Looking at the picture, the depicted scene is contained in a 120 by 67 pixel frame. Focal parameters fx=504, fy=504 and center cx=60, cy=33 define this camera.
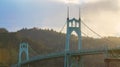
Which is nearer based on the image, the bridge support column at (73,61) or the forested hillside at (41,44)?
the bridge support column at (73,61)

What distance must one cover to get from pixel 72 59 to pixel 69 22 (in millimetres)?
7288

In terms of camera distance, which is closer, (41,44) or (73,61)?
(73,61)

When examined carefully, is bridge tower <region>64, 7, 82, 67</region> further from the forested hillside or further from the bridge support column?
the forested hillside

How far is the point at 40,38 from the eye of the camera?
14438 centimetres

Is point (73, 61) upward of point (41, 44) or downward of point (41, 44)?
downward

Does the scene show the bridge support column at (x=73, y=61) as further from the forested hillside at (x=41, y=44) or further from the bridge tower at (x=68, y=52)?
the forested hillside at (x=41, y=44)

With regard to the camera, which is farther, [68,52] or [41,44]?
[41,44]

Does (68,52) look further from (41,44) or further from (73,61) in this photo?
(41,44)

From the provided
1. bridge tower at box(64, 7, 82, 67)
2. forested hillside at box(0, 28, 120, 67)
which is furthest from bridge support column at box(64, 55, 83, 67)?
forested hillside at box(0, 28, 120, 67)

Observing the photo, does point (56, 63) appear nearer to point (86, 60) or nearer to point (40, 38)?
point (86, 60)

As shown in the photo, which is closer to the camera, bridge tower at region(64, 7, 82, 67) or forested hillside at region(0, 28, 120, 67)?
bridge tower at region(64, 7, 82, 67)

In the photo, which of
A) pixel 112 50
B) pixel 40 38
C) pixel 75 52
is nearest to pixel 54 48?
pixel 40 38

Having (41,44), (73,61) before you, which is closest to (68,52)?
(73,61)

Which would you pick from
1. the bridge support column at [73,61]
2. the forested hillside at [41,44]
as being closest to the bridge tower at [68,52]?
the bridge support column at [73,61]
